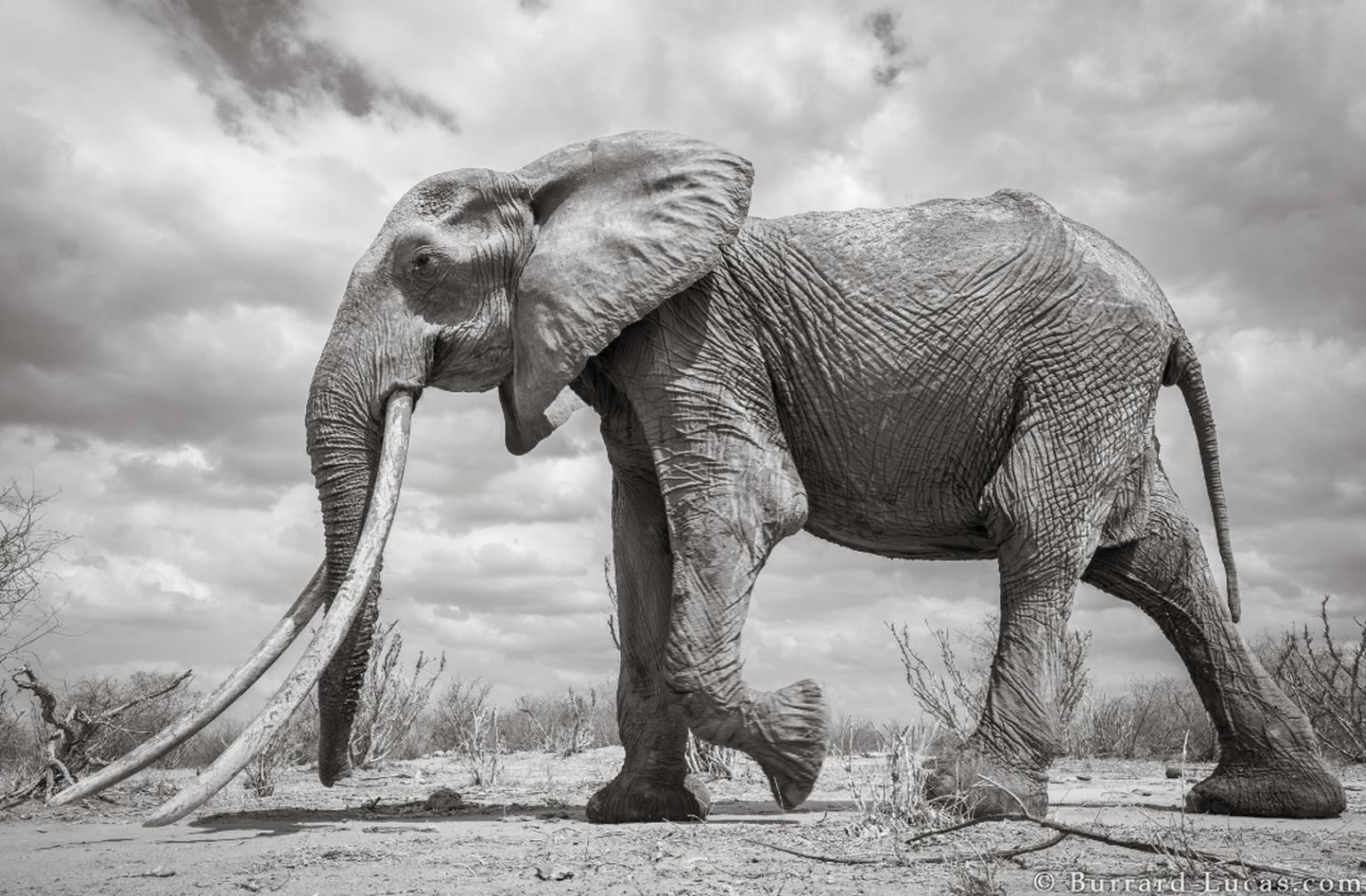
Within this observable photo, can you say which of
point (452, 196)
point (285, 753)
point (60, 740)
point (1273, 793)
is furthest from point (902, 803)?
point (285, 753)

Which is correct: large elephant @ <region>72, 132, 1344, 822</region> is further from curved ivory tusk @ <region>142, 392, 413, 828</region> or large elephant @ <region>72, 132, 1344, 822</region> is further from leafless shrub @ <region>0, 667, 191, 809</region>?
leafless shrub @ <region>0, 667, 191, 809</region>

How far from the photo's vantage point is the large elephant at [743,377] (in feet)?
19.6

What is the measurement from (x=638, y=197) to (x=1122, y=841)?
399 centimetres

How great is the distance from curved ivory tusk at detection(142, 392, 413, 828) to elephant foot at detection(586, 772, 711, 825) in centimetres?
178

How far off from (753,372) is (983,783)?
242cm

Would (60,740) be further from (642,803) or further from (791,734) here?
(791,734)

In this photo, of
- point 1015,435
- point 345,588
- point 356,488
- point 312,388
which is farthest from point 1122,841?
point 312,388

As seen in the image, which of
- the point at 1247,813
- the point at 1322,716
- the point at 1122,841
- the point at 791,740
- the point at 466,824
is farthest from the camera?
the point at 1322,716

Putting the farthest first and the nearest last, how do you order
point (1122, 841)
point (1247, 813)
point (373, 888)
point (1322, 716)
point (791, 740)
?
point (1322, 716) → point (1247, 813) → point (791, 740) → point (1122, 841) → point (373, 888)

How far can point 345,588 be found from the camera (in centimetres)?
575

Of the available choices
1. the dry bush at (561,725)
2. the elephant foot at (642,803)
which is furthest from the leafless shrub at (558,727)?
the elephant foot at (642,803)

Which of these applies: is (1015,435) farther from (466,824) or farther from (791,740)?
(466,824)

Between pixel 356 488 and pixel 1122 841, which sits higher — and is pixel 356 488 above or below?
above

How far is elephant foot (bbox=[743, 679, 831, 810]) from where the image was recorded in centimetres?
552
